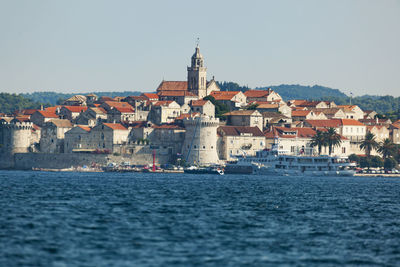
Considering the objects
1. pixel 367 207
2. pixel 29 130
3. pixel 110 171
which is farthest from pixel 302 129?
pixel 367 207

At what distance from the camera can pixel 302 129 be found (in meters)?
145

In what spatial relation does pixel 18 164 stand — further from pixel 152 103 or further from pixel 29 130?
pixel 152 103

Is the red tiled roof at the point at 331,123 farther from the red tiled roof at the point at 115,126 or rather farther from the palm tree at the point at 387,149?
the red tiled roof at the point at 115,126

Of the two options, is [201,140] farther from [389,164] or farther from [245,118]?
[389,164]

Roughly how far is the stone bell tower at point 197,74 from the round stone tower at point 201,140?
88.7 ft

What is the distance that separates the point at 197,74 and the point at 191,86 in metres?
2.84

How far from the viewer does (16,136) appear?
138375 millimetres

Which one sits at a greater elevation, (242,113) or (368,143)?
(242,113)

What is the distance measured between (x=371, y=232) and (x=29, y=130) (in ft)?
333

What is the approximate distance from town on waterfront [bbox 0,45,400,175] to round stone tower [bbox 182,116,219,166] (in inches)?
6.0

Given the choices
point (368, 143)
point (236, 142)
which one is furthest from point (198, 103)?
point (368, 143)

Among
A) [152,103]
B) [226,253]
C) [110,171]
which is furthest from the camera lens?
[152,103]

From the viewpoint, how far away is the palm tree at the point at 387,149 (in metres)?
143

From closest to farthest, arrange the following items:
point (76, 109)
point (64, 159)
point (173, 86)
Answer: point (64, 159), point (76, 109), point (173, 86)
